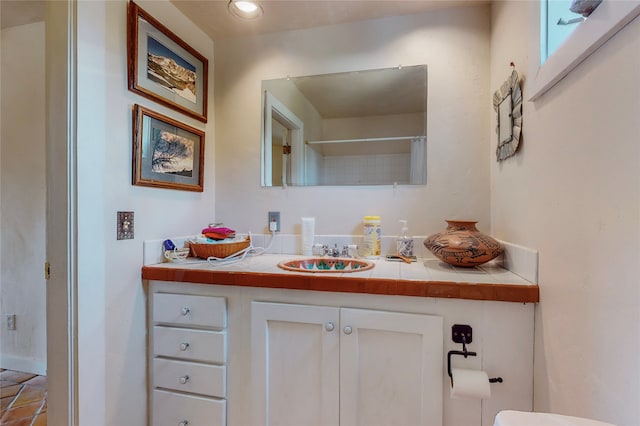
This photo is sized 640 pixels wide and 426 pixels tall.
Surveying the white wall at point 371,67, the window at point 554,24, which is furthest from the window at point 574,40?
the white wall at point 371,67

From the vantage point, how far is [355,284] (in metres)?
1.01

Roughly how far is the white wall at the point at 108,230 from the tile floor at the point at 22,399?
0.82 meters

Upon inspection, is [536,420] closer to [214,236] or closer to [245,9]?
[214,236]

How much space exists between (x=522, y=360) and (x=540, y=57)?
39.2 inches

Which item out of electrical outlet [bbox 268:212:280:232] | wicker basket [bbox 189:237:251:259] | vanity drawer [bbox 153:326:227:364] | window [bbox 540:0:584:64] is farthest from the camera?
electrical outlet [bbox 268:212:280:232]

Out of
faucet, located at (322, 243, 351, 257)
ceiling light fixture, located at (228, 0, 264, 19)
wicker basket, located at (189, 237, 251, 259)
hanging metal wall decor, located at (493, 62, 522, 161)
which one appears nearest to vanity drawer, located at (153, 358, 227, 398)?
wicker basket, located at (189, 237, 251, 259)

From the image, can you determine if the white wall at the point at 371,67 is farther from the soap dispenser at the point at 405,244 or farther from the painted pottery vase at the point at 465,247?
the painted pottery vase at the point at 465,247

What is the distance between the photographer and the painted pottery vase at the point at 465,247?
1.12 m

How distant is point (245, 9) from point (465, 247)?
5.27 feet

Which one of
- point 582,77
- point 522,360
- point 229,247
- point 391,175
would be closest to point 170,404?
point 229,247

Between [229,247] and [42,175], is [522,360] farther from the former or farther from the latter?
[42,175]

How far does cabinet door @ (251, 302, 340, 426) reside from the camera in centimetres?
103

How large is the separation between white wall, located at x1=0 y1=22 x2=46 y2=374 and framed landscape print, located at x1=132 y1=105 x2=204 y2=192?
1.18m

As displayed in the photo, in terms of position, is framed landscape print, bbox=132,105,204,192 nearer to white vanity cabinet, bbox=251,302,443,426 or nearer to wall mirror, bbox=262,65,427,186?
wall mirror, bbox=262,65,427,186
